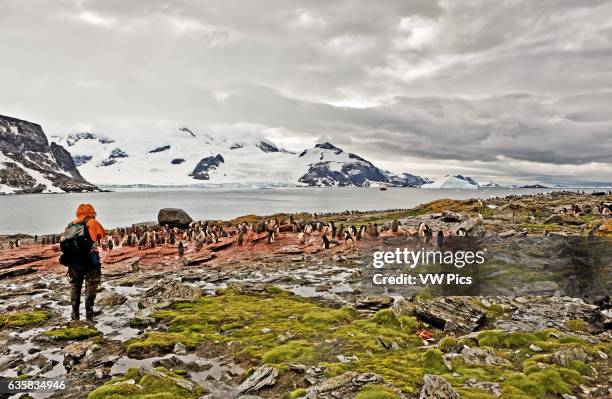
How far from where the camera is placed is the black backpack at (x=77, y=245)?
12.4 m

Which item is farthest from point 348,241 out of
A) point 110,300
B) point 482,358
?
point 482,358

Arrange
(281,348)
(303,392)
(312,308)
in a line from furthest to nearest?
(312,308) → (281,348) → (303,392)

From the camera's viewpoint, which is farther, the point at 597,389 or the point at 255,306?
the point at 255,306

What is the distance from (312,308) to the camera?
46.2 feet

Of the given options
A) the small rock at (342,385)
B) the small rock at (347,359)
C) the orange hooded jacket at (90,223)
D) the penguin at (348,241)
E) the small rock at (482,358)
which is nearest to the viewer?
the small rock at (342,385)

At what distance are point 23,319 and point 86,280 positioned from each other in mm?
2367

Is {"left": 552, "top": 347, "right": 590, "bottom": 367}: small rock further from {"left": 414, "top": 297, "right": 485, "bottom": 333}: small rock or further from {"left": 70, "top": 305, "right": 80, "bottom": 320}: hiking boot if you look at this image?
{"left": 70, "top": 305, "right": 80, "bottom": 320}: hiking boot

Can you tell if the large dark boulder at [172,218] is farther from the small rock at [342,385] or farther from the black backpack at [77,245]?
the small rock at [342,385]

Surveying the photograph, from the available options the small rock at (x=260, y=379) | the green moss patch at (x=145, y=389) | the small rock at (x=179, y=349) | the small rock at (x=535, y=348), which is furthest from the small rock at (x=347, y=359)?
the small rock at (x=535, y=348)

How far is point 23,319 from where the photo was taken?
509 inches

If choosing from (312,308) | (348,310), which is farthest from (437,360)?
(312,308)

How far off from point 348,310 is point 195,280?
1037 centimetres

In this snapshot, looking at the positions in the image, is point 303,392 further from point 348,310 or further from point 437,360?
point 348,310

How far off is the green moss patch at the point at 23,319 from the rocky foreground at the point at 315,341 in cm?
4
